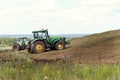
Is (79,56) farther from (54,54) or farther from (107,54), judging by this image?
(54,54)

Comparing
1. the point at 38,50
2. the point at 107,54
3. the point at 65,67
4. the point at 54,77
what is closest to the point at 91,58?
the point at 107,54

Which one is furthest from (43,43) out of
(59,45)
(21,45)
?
(21,45)

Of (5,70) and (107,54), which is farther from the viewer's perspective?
(107,54)

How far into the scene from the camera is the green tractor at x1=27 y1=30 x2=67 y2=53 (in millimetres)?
31061

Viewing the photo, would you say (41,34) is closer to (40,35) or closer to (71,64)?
(40,35)

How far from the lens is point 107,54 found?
2436cm

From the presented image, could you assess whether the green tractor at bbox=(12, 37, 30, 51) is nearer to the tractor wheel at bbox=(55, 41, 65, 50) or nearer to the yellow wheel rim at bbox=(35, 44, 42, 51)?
the tractor wheel at bbox=(55, 41, 65, 50)

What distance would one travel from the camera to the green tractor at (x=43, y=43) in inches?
1223

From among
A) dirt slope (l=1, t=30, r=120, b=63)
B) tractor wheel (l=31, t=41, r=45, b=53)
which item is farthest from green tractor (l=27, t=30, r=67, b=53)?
dirt slope (l=1, t=30, r=120, b=63)

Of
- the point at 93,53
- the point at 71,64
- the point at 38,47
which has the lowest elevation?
the point at 93,53

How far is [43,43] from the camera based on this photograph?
31391mm

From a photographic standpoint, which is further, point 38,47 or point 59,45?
point 59,45

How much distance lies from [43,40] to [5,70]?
22.3m

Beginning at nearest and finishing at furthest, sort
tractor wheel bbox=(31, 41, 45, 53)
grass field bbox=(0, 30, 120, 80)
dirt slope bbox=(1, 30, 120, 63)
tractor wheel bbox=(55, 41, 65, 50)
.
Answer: grass field bbox=(0, 30, 120, 80) → dirt slope bbox=(1, 30, 120, 63) → tractor wheel bbox=(31, 41, 45, 53) → tractor wheel bbox=(55, 41, 65, 50)
